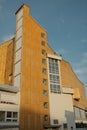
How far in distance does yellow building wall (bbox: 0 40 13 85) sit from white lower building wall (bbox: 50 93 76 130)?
38.7 feet

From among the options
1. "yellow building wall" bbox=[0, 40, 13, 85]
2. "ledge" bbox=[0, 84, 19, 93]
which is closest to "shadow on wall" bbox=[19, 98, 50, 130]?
"ledge" bbox=[0, 84, 19, 93]

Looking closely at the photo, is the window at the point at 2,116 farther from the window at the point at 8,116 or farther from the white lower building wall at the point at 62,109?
the white lower building wall at the point at 62,109

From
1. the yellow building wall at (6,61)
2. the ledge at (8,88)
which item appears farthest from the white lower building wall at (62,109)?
the yellow building wall at (6,61)

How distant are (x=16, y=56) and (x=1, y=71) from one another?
8574mm

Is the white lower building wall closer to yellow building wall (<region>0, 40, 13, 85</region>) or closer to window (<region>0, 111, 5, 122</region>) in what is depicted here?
yellow building wall (<region>0, 40, 13, 85</region>)

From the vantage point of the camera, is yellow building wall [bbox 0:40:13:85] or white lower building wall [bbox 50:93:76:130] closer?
white lower building wall [bbox 50:93:76:130]

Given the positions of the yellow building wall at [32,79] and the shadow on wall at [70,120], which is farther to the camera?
the shadow on wall at [70,120]

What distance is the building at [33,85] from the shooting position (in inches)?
1303

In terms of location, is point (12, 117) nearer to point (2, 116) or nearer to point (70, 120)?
point (2, 116)

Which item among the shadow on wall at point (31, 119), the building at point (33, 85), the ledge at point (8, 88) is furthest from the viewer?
the building at point (33, 85)

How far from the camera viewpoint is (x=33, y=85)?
38188 millimetres

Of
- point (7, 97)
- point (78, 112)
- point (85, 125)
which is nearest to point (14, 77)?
point (7, 97)

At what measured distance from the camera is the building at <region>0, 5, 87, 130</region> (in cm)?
3309

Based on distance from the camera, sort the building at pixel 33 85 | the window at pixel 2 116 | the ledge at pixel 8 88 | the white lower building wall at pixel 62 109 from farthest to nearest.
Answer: the white lower building wall at pixel 62 109, the building at pixel 33 85, the ledge at pixel 8 88, the window at pixel 2 116
